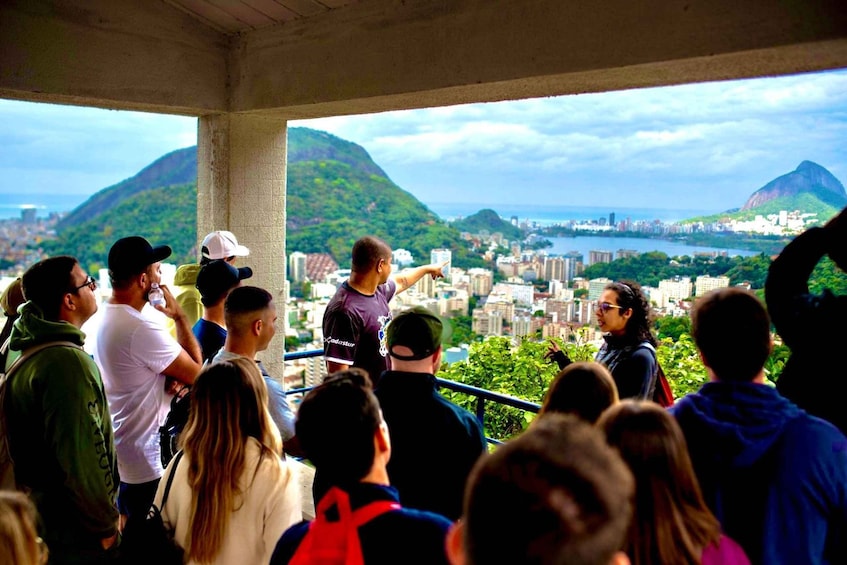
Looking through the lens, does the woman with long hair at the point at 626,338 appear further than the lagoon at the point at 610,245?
No

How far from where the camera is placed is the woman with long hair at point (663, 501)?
1419mm

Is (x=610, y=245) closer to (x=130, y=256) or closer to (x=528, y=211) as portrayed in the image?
(x=528, y=211)

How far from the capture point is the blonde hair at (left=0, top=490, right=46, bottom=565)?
1612 millimetres

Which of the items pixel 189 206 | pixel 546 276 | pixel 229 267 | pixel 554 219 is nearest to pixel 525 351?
pixel 546 276

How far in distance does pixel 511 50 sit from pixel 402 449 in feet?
6.06

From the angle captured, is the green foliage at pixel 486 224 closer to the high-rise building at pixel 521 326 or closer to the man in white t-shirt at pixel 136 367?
the high-rise building at pixel 521 326

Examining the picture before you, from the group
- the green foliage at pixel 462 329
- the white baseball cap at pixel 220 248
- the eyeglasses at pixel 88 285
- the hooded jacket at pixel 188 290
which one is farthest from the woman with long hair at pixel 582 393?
the green foliage at pixel 462 329

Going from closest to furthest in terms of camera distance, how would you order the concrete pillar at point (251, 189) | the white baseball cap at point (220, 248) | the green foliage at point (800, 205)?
the green foliage at point (800, 205)
the white baseball cap at point (220, 248)
the concrete pillar at point (251, 189)

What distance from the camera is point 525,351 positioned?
6051mm

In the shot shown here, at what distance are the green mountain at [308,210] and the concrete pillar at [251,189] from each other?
1042 millimetres

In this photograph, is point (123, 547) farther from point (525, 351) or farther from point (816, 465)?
point (525, 351)

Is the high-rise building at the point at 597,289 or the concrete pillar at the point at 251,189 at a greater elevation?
the concrete pillar at the point at 251,189

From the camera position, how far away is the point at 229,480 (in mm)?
1938

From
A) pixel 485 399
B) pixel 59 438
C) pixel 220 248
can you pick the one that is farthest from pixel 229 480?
pixel 220 248
